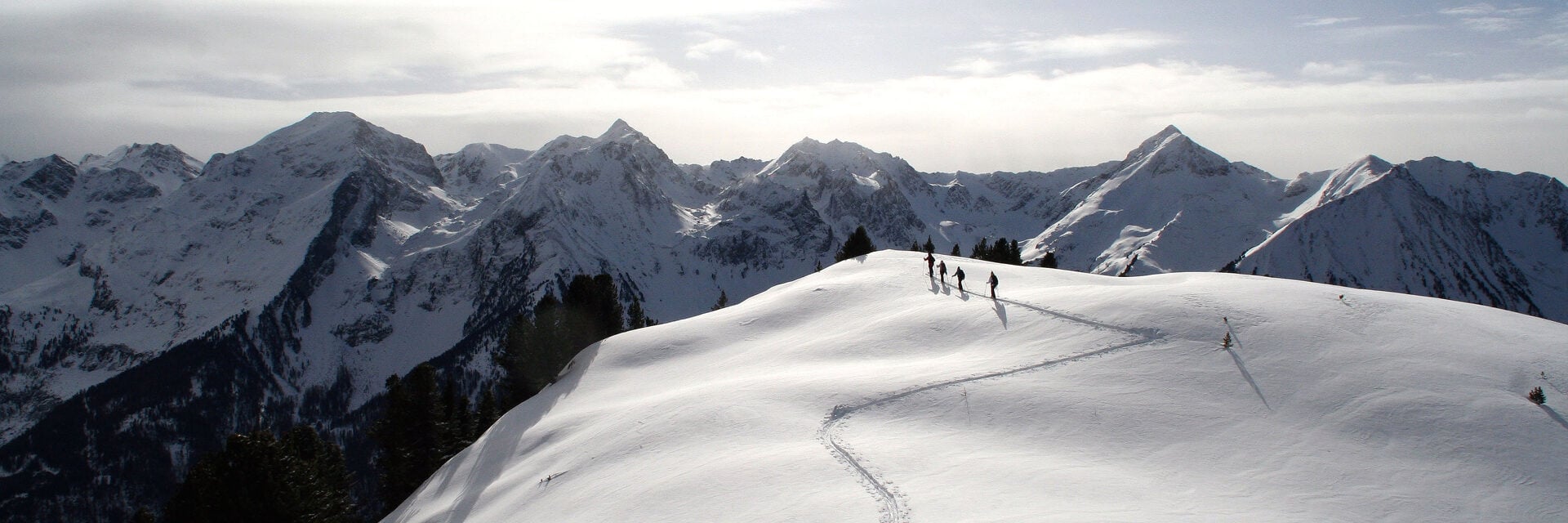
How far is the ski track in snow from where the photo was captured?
Result: 19078 mm

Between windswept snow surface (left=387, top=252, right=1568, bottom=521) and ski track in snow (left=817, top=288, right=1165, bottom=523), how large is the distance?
0.32 feet

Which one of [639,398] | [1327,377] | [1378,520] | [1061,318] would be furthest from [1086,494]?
[639,398]

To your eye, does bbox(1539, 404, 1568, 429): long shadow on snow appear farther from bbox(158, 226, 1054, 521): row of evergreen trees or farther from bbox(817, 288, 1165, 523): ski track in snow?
bbox(158, 226, 1054, 521): row of evergreen trees

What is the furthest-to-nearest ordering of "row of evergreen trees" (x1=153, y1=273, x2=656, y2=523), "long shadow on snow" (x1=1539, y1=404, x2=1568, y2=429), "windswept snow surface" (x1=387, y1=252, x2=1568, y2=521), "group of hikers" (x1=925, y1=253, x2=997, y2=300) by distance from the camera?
"group of hikers" (x1=925, y1=253, x2=997, y2=300) < "row of evergreen trees" (x1=153, y1=273, x2=656, y2=523) < "long shadow on snow" (x1=1539, y1=404, x2=1568, y2=429) < "windswept snow surface" (x1=387, y1=252, x2=1568, y2=521)

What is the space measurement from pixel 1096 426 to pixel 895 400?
264 inches

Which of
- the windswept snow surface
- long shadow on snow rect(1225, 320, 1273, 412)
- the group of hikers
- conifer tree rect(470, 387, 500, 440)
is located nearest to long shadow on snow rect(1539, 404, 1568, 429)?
the windswept snow surface

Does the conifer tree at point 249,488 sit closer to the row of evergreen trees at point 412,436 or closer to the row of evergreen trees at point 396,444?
the row of evergreen trees at point 396,444

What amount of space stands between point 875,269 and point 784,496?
125 ft

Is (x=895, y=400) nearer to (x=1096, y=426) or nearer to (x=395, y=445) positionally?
(x=1096, y=426)

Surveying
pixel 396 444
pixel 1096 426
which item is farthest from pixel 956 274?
pixel 396 444

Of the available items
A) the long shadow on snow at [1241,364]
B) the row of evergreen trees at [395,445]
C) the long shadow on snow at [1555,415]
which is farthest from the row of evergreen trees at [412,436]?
the long shadow on snow at [1555,415]

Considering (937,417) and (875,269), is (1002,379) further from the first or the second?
(875,269)

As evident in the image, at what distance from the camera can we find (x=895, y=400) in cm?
2630

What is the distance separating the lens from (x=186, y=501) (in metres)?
35.6
